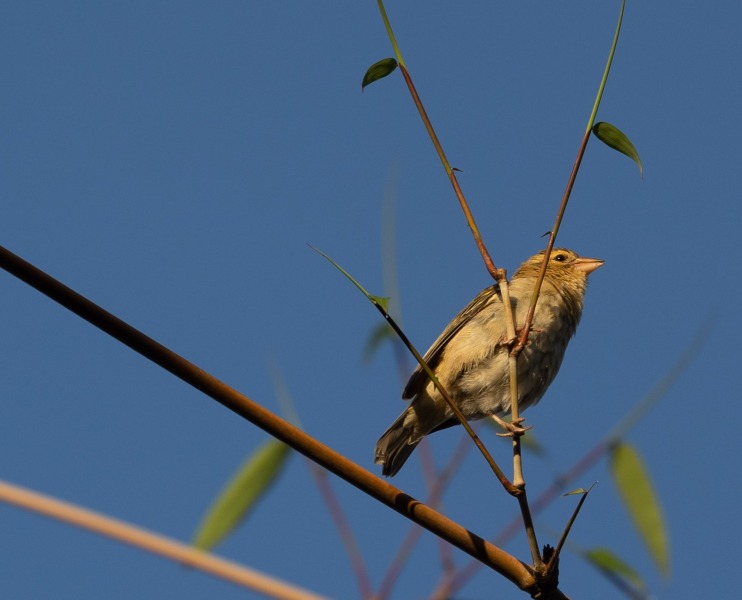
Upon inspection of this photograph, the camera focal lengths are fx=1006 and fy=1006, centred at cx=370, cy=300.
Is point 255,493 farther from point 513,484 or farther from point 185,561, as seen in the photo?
point 185,561

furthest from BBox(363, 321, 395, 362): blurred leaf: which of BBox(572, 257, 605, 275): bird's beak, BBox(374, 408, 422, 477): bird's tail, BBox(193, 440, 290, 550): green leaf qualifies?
BBox(572, 257, 605, 275): bird's beak

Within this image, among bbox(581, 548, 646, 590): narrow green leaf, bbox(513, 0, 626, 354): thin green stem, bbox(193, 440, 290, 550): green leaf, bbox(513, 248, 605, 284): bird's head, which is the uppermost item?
bbox(513, 248, 605, 284): bird's head

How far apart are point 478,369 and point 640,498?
230 centimetres

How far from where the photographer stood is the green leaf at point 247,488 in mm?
3014

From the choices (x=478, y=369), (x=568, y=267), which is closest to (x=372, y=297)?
(x=478, y=369)

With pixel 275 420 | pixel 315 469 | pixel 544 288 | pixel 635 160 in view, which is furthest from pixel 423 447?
pixel 544 288

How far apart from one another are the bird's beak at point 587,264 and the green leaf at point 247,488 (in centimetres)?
382

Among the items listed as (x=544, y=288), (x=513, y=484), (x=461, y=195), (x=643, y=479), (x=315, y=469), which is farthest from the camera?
(x=544, y=288)

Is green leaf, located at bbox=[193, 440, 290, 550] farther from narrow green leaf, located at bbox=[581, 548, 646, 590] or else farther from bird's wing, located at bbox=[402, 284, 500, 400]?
bird's wing, located at bbox=[402, 284, 500, 400]

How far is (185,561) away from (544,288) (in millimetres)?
4363

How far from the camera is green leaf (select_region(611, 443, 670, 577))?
297 centimetres

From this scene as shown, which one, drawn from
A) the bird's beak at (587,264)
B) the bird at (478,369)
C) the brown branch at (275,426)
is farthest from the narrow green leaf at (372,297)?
the bird's beak at (587,264)

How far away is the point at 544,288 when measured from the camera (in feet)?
18.9

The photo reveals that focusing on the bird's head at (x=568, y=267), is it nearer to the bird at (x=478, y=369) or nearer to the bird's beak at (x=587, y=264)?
the bird's beak at (x=587, y=264)
